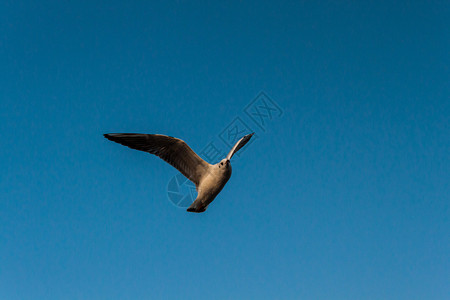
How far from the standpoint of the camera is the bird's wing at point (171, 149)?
1098 cm

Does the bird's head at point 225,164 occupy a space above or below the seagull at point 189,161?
above

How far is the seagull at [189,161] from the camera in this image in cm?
1098

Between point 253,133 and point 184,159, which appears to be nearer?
point 184,159

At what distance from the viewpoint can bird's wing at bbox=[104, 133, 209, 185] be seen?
1098 centimetres

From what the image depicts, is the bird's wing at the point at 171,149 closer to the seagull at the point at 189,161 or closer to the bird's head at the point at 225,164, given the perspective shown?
the seagull at the point at 189,161

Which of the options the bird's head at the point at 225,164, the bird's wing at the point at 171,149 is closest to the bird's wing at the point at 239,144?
the bird's head at the point at 225,164

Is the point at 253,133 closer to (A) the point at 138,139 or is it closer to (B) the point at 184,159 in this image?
(B) the point at 184,159

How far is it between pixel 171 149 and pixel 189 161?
712 mm

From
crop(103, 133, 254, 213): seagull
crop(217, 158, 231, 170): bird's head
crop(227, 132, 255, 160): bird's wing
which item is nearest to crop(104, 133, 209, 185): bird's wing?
crop(103, 133, 254, 213): seagull

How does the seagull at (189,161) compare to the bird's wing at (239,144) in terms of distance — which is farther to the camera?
the bird's wing at (239,144)

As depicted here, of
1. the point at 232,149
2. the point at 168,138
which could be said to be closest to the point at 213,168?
the point at 232,149

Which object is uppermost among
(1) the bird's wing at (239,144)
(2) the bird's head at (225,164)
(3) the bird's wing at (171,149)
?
(1) the bird's wing at (239,144)

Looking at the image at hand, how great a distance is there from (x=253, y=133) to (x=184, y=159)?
2711 mm

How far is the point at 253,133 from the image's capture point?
12.8 metres
